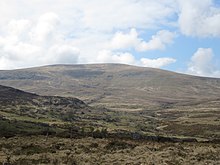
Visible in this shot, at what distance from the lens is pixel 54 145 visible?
44562 mm

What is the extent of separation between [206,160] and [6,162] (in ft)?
60.9

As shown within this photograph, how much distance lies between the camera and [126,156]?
121ft

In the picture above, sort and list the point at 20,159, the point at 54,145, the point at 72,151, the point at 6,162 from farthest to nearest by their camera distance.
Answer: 1. the point at 54,145
2. the point at 72,151
3. the point at 20,159
4. the point at 6,162

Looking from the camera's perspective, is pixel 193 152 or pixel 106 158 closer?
pixel 106 158

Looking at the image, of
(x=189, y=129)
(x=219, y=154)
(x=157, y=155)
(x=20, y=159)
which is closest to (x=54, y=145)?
(x=20, y=159)

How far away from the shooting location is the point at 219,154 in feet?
127

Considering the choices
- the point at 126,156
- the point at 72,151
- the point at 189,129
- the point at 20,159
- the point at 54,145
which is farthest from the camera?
the point at 189,129

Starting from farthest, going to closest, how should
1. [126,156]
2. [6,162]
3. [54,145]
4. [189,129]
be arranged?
[189,129] < [54,145] < [126,156] < [6,162]

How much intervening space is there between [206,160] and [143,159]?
601 centimetres

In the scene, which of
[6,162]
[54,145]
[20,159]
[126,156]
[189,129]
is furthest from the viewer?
[189,129]

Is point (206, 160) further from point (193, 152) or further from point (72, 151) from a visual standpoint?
point (72, 151)

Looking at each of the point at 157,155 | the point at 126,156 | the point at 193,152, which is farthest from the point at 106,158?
the point at 193,152

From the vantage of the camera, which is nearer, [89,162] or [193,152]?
[89,162]

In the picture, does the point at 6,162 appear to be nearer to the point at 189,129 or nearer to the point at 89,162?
the point at 89,162
